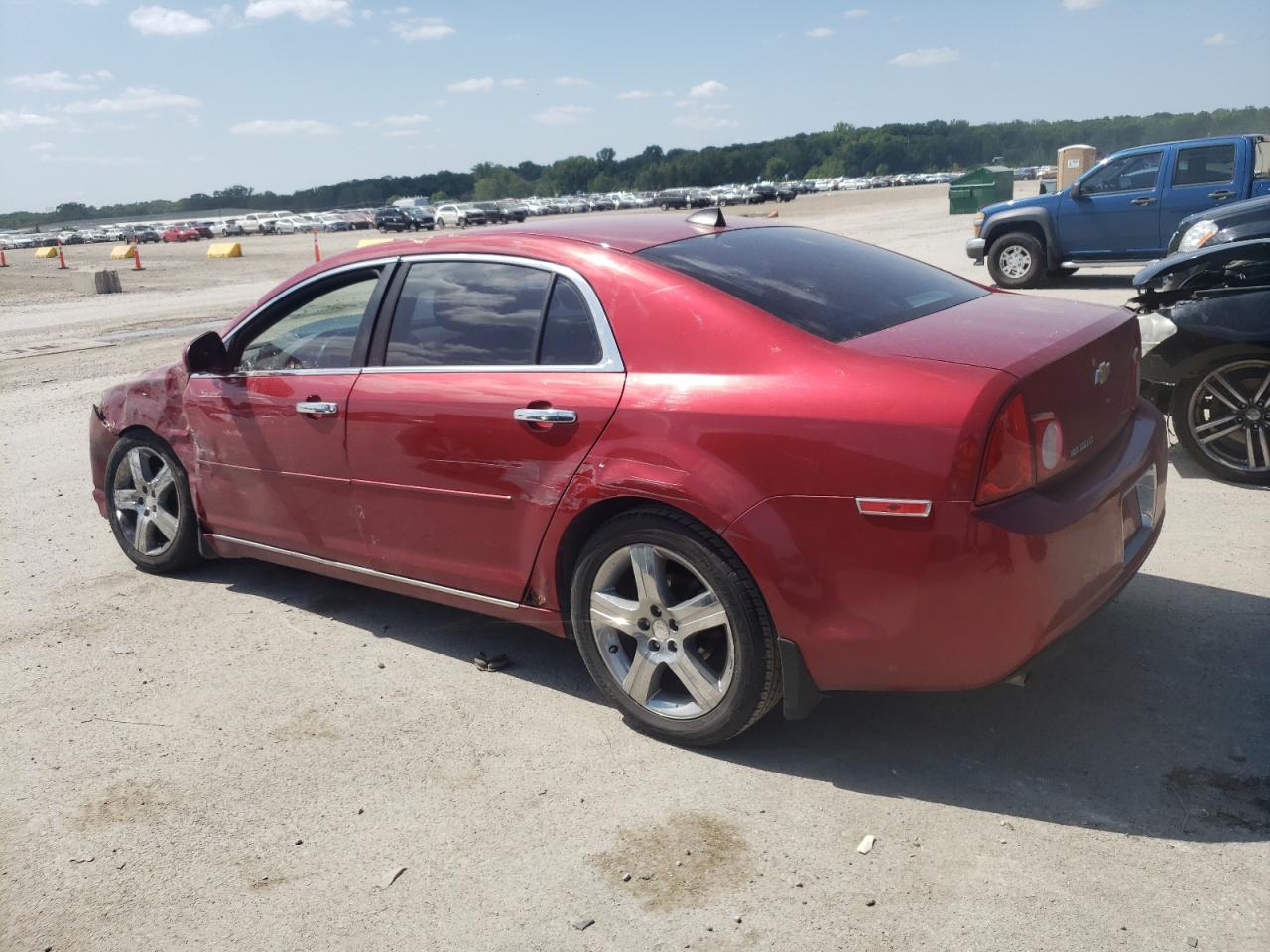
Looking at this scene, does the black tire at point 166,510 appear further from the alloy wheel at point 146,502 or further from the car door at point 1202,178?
the car door at point 1202,178

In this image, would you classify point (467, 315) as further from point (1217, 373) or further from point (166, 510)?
point (1217, 373)

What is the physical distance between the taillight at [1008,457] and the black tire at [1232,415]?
3.36 m

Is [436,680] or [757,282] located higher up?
[757,282]

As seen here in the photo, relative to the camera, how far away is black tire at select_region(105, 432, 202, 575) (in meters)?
5.36

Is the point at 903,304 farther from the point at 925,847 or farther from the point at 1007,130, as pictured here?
the point at 1007,130

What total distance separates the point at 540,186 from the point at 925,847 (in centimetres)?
20418

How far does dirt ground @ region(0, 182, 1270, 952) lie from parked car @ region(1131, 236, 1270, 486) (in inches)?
38.4

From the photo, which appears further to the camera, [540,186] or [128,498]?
[540,186]

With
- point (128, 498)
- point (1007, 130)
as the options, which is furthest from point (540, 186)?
point (128, 498)

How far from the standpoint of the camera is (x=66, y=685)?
4.45 metres

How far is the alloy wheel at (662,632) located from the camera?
3463 millimetres

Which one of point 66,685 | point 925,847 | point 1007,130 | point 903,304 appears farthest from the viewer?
point 1007,130

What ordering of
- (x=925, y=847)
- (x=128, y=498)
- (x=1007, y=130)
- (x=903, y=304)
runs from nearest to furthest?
(x=925, y=847), (x=903, y=304), (x=128, y=498), (x=1007, y=130)

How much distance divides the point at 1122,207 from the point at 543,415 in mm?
13739
